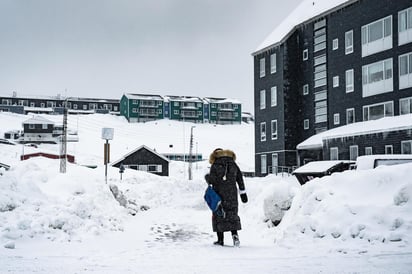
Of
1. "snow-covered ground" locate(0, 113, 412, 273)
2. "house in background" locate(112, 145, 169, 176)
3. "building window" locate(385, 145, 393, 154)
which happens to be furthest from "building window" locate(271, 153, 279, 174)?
"snow-covered ground" locate(0, 113, 412, 273)

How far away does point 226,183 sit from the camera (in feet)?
28.6

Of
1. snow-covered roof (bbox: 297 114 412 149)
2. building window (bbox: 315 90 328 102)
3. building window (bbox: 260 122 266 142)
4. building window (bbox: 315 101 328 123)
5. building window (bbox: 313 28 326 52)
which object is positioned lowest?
snow-covered roof (bbox: 297 114 412 149)

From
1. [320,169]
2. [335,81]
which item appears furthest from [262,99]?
[320,169]

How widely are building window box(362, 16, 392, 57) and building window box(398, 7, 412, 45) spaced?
826 millimetres

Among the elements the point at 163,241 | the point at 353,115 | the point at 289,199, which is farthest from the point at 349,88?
the point at 163,241

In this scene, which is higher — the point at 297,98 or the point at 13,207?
the point at 297,98

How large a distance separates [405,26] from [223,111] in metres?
85.8

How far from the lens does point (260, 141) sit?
4138cm

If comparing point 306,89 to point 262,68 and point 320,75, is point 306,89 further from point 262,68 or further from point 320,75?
point 262,68

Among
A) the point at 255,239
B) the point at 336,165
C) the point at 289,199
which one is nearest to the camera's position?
the point at 255,239

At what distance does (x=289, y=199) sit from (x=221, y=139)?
3455 inches

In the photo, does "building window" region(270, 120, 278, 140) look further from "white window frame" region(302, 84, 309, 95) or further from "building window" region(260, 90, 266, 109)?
"white window frame" region(302, 84, 309, 95)

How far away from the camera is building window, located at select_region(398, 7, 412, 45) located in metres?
28.0

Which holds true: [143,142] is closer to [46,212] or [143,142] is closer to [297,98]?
[297,98]
